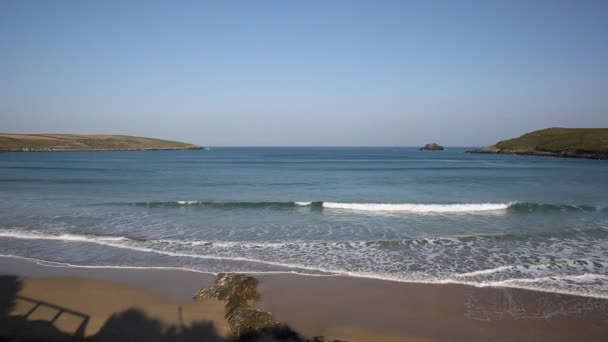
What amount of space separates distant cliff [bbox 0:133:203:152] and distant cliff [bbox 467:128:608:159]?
445ft

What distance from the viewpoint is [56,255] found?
1219cm

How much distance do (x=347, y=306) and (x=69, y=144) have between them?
14519 cm

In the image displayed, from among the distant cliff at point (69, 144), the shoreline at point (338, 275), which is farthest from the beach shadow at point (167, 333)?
the distant cliff at point (69, 144)

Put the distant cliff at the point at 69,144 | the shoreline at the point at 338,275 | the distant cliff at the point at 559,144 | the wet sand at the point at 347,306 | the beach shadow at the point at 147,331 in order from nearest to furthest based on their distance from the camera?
the beach shadow at the point at 147,331 < the wet sand at the point at 347,306 < the shoreline at the point at 338,275 < the distant cliff at the point at 559,144 < the distant cliff at the point at 69,144

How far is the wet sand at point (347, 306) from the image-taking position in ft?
23.8

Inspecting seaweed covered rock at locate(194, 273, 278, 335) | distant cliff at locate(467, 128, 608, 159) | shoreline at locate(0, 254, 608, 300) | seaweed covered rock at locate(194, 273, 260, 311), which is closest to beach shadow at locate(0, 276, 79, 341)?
shoreline at locate(0, 254, 608, 300)

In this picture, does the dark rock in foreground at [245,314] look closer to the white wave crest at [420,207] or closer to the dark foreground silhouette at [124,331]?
the dark foreground silhouette at [124,331]

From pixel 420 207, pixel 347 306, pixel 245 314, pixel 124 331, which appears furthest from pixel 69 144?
pixel 347 306

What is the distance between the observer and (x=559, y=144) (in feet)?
289

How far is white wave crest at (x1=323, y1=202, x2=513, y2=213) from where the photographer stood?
818 inches

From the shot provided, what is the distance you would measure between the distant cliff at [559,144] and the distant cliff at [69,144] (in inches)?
5338

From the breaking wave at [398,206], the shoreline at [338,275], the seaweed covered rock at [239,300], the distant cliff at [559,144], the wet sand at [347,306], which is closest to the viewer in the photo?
the seaweed covered rock at [239,300]

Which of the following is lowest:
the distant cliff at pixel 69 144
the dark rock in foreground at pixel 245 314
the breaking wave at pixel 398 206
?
the dark rock in foreground at pixel 245 314

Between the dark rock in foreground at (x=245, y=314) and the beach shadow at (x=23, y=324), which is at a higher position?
the dark rock in foreground at (x=245, y=314)
